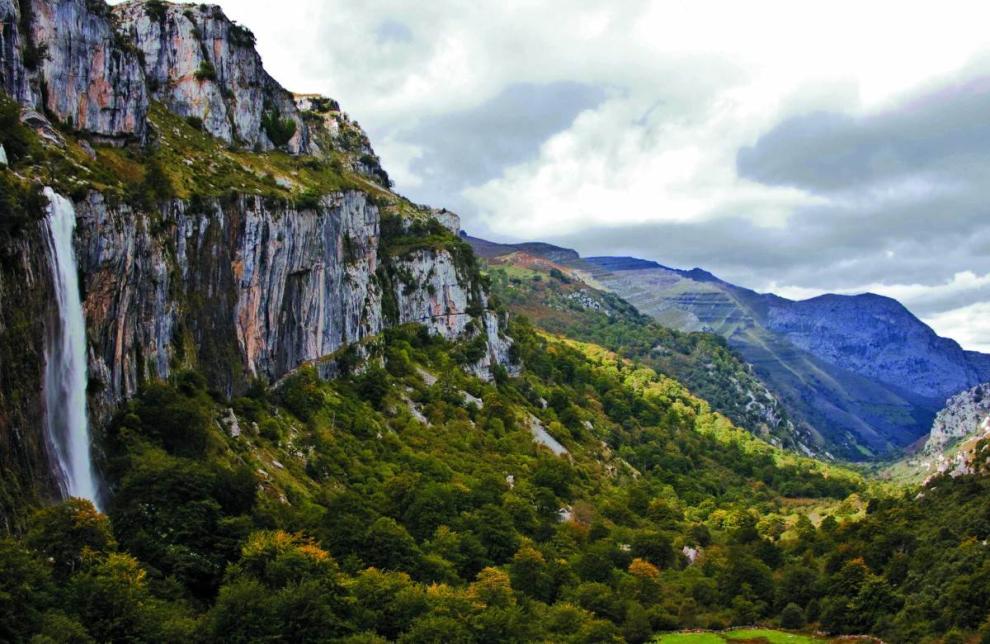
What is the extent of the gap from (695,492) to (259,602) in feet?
461

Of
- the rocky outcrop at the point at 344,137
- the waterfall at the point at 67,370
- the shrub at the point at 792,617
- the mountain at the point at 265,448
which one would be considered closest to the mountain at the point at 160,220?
the mountain at the point at 265,448

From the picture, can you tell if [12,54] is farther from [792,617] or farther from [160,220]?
[792,617]

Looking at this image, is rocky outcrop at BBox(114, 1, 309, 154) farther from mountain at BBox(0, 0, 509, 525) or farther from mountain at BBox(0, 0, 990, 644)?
mountain at BBox(0, 0, 990, 644)

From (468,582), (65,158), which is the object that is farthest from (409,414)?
(65,158)

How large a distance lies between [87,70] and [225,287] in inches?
885

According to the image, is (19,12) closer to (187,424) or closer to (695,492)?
(187,424)

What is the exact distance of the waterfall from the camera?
60.9 m

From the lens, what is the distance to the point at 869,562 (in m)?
106

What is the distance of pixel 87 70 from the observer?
8356 cm

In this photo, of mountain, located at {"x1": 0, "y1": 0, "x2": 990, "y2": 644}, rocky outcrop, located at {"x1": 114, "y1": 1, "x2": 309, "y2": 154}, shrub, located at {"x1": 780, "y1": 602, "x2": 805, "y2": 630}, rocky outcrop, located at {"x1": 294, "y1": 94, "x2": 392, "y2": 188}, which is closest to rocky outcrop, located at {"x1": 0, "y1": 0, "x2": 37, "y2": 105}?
mountain, located at {"x1": 0, "y1": 0, "x2": 990, "y2": 644}

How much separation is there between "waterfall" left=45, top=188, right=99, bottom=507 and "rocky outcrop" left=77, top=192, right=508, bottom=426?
7.05 feet

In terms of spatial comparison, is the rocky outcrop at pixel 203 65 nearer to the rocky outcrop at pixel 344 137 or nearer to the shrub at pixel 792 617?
the rocky outcrop at pixel 344 137

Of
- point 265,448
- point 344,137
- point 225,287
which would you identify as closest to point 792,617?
point 265,448

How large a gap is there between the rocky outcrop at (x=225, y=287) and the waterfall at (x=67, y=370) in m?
2.15
